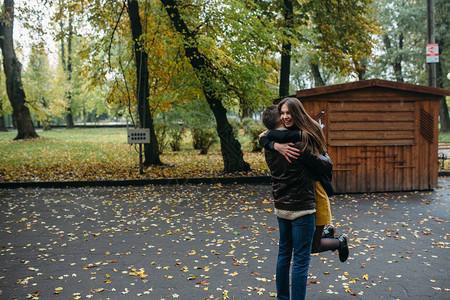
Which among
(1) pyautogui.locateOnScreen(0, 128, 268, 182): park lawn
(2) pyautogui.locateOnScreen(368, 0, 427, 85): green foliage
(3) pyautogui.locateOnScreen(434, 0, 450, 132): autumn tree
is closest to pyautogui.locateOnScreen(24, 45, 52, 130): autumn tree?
(1) pyautogui.locateOnScreen(0, 128, 268, 182): park lawn

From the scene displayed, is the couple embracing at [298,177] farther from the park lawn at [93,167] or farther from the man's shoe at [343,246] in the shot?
the park lawn at [93,167]

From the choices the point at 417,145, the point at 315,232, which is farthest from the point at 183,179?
the point at 315,232

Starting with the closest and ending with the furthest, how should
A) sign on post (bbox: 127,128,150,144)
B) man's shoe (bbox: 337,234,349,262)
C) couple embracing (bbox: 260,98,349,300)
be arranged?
couple embracing (bbox: 260,98,349,300)
man's shoe (bbox: 337,234,349,262)
sign on post (bbox: 127,128,150,144)

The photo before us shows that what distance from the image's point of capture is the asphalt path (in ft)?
14.5

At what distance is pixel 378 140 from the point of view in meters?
10.2

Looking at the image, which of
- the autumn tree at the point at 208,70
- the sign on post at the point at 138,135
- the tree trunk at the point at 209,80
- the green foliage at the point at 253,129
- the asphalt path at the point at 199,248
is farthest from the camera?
the green foliage at the point at 253,129

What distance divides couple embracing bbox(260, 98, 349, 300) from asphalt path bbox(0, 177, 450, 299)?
1.02 meters

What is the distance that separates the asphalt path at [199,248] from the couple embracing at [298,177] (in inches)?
40.0

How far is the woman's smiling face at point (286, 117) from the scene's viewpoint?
343cm

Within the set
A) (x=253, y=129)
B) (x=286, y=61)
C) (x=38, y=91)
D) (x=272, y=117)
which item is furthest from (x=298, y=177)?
(x=38, y=91)

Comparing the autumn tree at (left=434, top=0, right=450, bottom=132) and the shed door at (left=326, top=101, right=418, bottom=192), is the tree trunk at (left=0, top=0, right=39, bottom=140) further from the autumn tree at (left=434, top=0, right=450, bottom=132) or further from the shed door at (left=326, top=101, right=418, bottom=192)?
the autumn tree at (left=434, top=0, right=450, bottom=132)

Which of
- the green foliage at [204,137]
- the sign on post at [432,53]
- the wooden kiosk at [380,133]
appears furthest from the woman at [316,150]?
the green foliage at [204,137]

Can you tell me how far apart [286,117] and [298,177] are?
0.52 meters

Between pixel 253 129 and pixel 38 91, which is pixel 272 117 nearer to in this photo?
pixel 253 129
